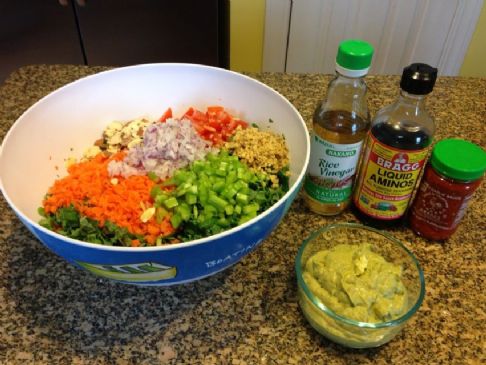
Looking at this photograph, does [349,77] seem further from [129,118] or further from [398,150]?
[129,118]

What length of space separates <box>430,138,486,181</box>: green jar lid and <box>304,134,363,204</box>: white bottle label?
0.49 feet

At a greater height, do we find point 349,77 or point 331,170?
point 349,77

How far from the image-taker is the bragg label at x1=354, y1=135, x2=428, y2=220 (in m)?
0.84

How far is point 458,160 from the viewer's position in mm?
837

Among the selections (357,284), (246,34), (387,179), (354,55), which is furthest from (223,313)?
(246,34)

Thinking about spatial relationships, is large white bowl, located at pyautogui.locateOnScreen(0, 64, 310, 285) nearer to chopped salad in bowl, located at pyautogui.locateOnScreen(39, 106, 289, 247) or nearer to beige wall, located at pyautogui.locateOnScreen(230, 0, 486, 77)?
chopped salad in bowl, located at pyautogui.locateOnScreen(39, 106, 289, 247)

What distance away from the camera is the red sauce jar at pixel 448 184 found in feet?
2.72

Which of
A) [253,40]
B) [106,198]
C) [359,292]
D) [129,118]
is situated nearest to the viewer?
[359,292]

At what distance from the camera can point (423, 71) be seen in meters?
0.78

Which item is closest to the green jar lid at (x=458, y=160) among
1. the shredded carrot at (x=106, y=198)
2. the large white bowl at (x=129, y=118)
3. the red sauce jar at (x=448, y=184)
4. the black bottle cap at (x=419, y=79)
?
the red sauce jar at (x=448, y=184)

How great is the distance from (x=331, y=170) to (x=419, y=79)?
237mm

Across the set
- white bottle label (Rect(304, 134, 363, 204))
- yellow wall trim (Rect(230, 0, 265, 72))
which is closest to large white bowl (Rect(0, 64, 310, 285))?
white bottle label (Rect(304, 134, 363, 204))

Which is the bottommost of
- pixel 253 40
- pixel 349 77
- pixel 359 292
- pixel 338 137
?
pixel 253 40

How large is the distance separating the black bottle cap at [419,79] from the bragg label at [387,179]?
11 cm
